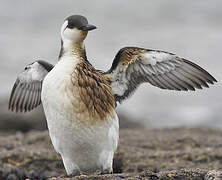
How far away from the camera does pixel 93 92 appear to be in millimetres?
8258

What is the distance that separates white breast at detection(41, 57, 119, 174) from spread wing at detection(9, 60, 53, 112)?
1.04 metres

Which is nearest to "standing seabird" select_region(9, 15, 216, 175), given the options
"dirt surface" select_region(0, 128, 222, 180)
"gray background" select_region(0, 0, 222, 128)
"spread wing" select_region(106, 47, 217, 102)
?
"spread wing" select_region(106, 47, 217, 102)

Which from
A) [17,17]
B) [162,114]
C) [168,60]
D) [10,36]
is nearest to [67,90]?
[168,60]

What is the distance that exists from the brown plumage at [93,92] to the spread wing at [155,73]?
411 mm

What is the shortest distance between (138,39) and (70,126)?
2032cm

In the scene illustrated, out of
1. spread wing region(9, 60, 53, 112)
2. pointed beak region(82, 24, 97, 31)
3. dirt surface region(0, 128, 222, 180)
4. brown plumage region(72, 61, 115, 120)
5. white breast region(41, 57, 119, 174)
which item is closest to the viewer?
white breast region(41, 57, 119, 174)

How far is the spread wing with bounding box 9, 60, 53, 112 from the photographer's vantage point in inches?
368

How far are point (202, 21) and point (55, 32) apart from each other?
724 centimetres

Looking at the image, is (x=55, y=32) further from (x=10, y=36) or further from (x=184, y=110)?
(x=184, y=110)

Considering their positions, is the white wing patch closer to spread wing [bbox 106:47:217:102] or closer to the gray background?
spread wing [bbox 106:47:217:102]

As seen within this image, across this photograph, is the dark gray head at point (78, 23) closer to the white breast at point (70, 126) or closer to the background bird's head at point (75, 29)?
the background bird's head at point (75, 29)

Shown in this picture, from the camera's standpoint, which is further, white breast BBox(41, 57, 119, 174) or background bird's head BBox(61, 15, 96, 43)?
background bird's head BBox(61, 15, 96, 43)

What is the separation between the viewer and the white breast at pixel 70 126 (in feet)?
26.3

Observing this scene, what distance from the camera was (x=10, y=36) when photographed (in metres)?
29.5
